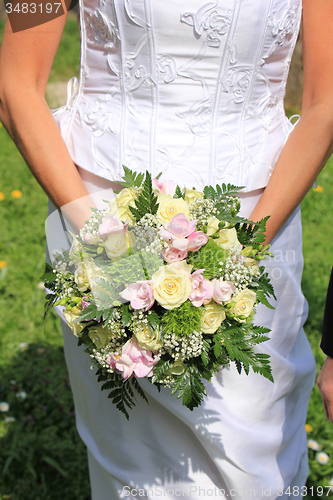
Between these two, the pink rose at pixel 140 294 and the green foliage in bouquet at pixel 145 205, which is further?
the green foliage in bouquet at pixel 145 205

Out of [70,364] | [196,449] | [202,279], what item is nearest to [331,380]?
[202,279]

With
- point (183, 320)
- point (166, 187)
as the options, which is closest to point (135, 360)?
point (183, 320)

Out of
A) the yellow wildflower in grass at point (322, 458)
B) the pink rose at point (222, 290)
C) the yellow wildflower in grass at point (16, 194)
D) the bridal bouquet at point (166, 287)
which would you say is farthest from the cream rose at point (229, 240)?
the yellow wildflower in grass at point (16, 194)

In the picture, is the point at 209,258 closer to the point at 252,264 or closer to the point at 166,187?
the point at 252,264

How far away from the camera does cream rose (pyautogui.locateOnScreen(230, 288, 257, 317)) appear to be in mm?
1269

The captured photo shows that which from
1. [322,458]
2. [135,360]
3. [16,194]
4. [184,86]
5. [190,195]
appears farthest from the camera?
[16,194]

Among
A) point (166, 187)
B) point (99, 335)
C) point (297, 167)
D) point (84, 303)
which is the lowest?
point (99, 335)

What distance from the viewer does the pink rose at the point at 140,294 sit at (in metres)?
1.17

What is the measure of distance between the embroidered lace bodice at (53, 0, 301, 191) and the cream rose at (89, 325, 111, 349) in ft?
1.93

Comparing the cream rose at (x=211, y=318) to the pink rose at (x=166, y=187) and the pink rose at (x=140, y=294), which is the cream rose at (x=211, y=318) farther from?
the pink rose at (x=166, y=187)

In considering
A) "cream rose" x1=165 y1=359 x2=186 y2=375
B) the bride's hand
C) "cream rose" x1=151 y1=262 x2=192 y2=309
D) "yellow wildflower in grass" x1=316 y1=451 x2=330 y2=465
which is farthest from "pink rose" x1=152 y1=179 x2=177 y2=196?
"yellow wildflower in grass" x1=316 y1=451 x2=330 y2=465

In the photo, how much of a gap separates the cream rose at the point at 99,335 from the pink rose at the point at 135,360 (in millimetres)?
69

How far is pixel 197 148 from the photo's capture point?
64.8 inches

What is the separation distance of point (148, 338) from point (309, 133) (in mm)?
991
